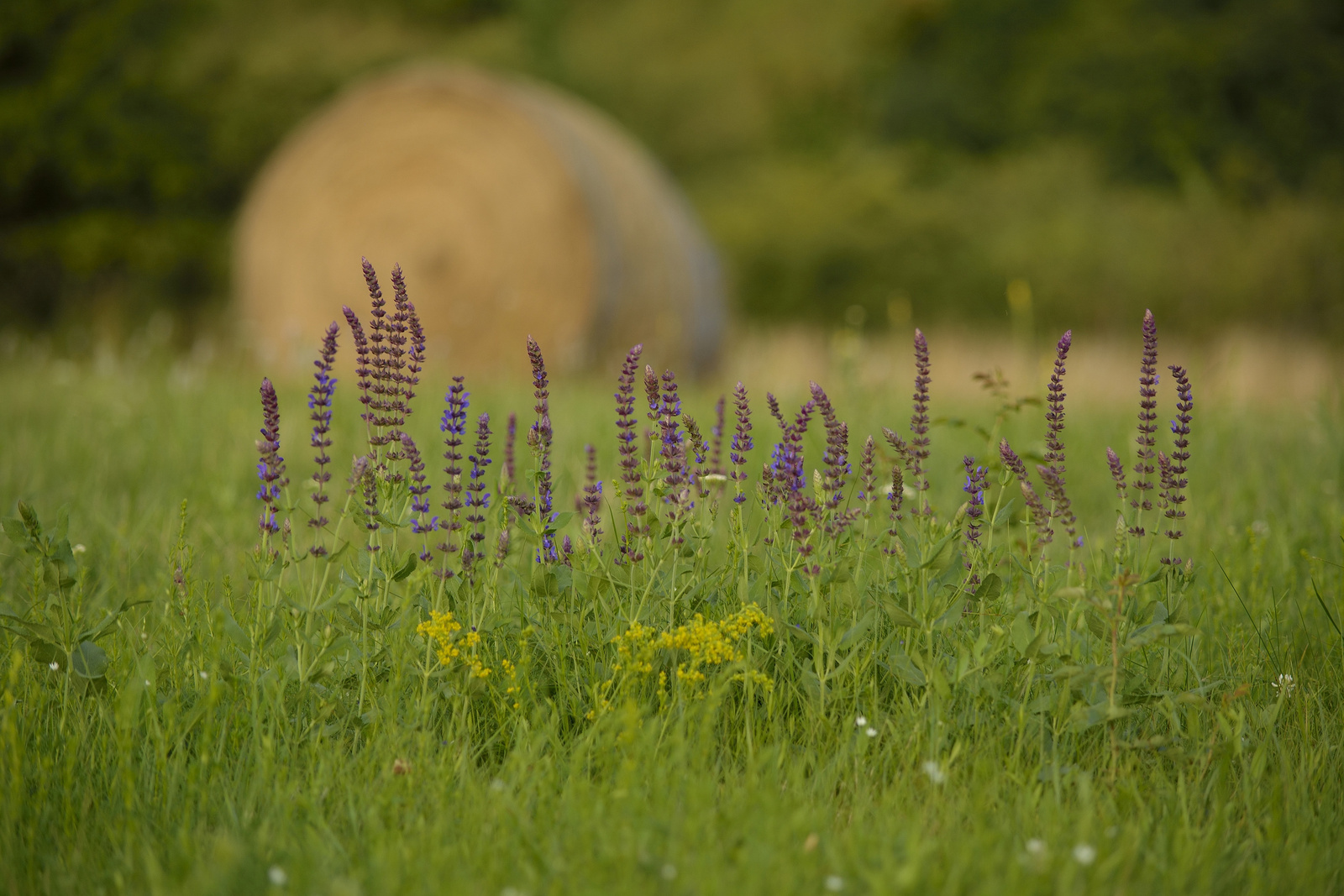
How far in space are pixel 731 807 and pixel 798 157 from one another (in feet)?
61.4

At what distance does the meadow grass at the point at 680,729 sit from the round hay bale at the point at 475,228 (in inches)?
232

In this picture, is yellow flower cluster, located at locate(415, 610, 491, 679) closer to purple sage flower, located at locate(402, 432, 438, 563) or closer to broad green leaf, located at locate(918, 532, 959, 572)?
purple sage flower, located at locate(402, 432, 438, 563)

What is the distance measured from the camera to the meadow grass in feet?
5.73

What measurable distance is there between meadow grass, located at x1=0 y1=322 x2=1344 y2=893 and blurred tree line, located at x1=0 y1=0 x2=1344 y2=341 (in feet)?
32.1

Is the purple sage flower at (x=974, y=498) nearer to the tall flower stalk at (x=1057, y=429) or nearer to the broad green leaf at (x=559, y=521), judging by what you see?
the tall flower stalk at (x=1057, y=429)

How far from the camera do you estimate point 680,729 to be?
1.92m

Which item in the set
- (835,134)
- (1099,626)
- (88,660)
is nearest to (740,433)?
(1099,626)

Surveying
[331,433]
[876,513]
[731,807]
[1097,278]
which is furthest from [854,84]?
[731,807]

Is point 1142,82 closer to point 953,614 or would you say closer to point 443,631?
point 953,614

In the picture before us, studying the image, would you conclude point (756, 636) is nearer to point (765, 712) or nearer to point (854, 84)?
point (765, 712)

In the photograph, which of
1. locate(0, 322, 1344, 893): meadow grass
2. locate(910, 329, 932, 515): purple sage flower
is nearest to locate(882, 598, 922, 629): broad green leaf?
locate(0, 322, 1344, 893): meadow grass

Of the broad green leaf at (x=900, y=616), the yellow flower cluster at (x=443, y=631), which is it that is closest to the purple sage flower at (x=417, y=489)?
the yellow flower cluster at (x=443, y=631)

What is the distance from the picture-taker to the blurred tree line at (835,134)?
11266 millimetres

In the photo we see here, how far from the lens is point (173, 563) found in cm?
262
